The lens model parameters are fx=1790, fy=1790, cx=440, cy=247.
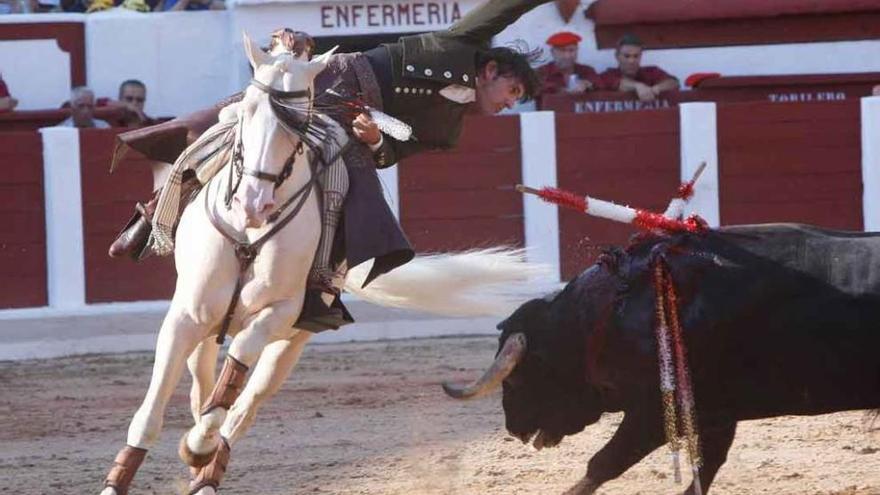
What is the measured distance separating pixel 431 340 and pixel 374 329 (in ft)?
1.09

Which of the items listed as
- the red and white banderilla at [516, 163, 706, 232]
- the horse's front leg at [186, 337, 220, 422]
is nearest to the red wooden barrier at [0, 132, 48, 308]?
the horse's front leg at [186, 337, 220, 422]

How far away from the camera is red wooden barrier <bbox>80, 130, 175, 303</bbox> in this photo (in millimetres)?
10117

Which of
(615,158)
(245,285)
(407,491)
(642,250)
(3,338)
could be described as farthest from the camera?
(615,158)

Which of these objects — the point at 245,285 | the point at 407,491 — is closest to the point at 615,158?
the point at 407,491

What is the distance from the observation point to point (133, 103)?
11.0 metres

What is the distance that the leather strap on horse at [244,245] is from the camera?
4.91 m

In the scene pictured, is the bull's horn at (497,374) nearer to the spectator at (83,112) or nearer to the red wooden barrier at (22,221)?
the red wooden barrier at (22,221)

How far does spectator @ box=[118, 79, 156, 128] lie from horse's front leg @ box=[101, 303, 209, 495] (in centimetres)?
600

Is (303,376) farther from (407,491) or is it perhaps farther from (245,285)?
(245,285)

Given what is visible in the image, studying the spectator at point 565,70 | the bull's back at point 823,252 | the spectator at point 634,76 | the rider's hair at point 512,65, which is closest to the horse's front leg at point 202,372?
the rider's hair at point 512,65

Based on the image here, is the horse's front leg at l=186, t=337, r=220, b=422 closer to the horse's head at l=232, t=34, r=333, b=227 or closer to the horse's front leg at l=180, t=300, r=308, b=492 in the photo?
the horse's front leg at l=180, t=300, r=308, b=492

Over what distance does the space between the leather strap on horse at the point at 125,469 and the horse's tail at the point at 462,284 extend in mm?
1166

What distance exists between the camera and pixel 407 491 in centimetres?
579

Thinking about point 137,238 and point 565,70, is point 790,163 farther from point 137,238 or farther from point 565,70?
point 137,238
